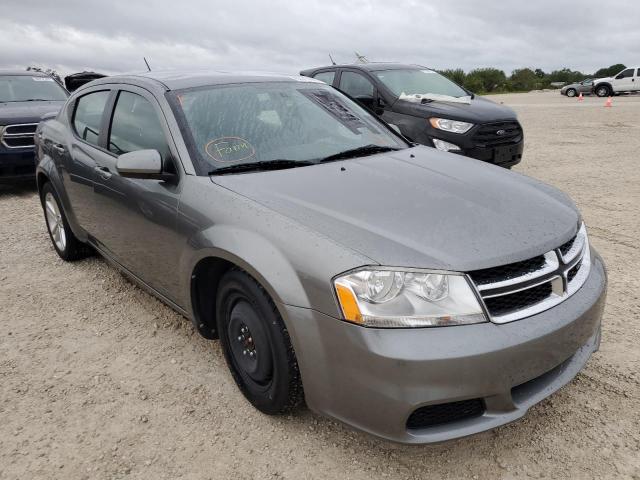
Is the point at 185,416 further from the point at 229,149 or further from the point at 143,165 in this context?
the point at 229,149

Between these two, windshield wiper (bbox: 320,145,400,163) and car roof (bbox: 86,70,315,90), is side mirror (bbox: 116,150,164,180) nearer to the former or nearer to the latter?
car roof (bbox: 86,70,315,90)

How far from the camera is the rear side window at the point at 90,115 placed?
364 centimetres

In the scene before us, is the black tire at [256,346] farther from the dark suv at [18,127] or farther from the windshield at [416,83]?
the dark suv at [18,127]

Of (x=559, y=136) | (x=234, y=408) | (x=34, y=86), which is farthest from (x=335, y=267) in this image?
(x=559, y=136)

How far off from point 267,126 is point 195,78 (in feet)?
2.12

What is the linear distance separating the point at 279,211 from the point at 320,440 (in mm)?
1037

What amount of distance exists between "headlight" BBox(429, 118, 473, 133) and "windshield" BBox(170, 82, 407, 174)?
321 cm

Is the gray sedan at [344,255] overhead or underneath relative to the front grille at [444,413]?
overhead

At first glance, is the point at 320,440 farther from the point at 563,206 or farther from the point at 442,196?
the point at 563,206

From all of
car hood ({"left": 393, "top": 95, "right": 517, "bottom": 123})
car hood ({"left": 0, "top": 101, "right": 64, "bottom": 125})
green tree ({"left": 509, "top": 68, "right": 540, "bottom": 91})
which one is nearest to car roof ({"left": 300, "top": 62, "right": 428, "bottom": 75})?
car hood ({"left": 393, "top": 95, "right": 517, "bottom": 123})

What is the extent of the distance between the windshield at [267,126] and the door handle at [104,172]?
0.70 metres

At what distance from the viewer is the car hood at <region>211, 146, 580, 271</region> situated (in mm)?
1985

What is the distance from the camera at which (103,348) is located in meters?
3.18

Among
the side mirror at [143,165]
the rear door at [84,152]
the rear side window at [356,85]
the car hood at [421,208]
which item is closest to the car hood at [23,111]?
the rear door at [84,152]
